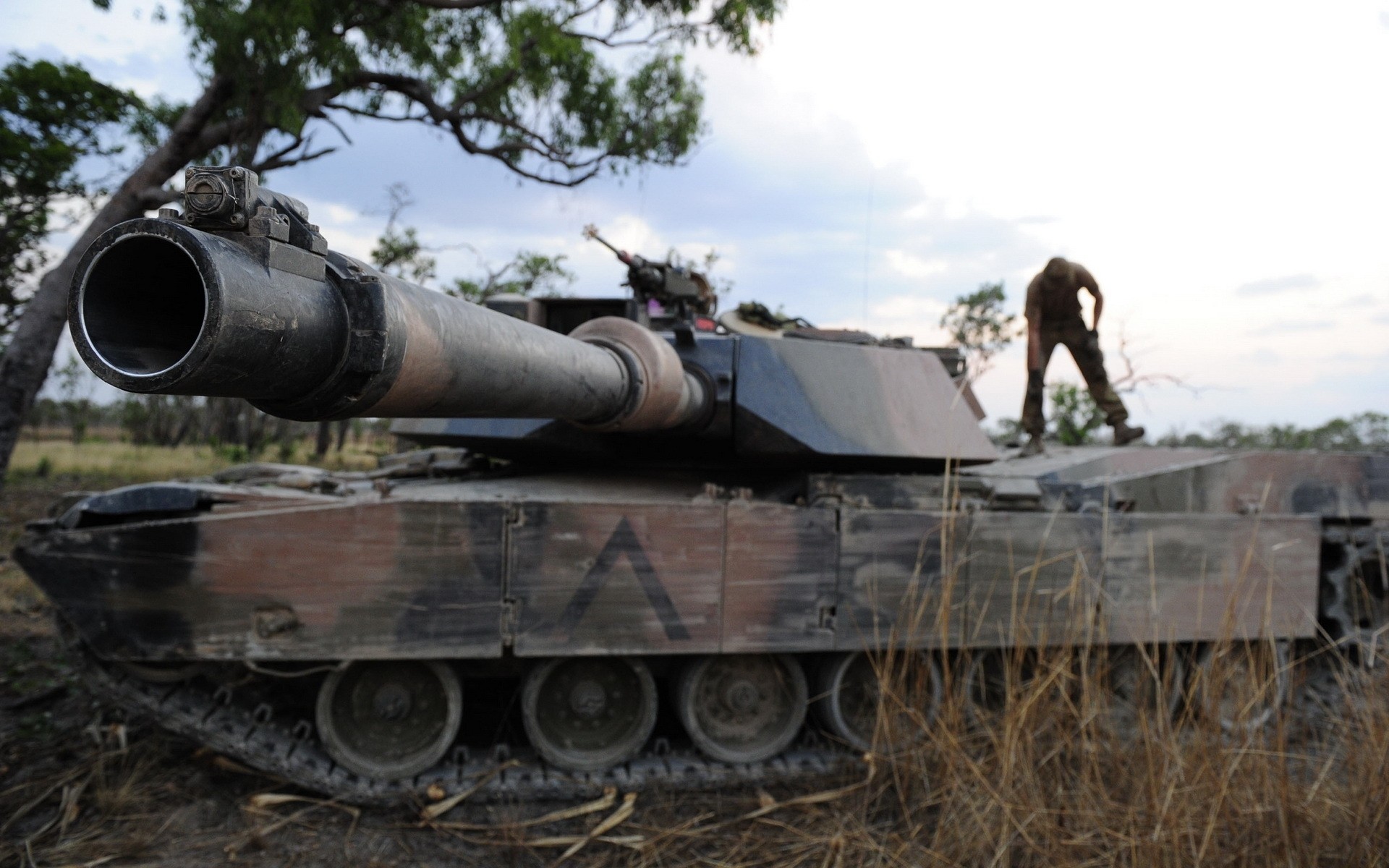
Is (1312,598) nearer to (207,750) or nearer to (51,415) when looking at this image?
(207,750)

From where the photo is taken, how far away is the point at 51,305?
360 inches

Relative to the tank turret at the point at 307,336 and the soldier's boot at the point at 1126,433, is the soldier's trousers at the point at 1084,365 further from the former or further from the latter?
the tank turret at the point at 307,336

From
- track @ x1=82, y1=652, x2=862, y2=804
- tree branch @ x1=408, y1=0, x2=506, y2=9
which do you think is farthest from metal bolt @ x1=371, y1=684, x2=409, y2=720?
tree branch @ x1=408, y1=0, x2=506, y2=9

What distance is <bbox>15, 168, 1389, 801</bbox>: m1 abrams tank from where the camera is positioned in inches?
167

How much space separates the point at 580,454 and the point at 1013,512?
2.49 meters

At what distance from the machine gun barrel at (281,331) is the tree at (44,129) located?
511 inches

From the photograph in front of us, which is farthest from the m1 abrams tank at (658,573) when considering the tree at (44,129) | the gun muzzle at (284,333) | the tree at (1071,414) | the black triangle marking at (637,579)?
the tree at (44,129)

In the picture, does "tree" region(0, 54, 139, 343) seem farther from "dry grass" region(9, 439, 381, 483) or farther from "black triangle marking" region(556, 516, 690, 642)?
"black triangle marking" region(556, 516, 690, 642)

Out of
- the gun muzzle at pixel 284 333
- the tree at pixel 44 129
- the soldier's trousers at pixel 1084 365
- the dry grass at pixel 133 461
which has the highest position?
the tree at pixel 44 129

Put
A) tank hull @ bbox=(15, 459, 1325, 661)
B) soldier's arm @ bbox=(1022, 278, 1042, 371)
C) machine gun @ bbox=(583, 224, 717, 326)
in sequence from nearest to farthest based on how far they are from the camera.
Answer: tank hull @ bbox=(15, 459, 1325, 661) → machine gun @ bbox=(583, 224, 717, 326) → soldier's arm @ bbox=(1022, 278, 1042, 371)

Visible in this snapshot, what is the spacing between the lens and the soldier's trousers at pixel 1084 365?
21.0ft

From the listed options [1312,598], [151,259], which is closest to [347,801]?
[151,259]

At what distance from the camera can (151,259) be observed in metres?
1.65

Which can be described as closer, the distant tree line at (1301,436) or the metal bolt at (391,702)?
the metal bolt at (391,702)
